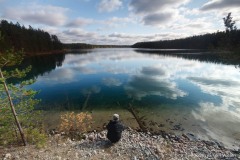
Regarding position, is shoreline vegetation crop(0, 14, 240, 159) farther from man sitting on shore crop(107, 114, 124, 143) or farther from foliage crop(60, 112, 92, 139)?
man sitting on shore crop(107, 114, 124, 143)

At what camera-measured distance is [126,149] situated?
36.9ft

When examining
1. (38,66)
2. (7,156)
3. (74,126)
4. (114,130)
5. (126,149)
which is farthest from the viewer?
(38,66)

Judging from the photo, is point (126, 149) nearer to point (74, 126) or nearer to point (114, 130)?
point (114, 130)

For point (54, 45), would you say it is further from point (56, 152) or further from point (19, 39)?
point (56, 152)

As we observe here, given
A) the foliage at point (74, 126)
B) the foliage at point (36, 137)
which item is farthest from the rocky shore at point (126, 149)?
the foliage at point (74, 126)

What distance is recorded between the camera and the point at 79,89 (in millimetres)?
29625

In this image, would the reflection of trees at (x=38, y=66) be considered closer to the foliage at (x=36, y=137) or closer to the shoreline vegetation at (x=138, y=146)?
the foliage at (x=36, y=137)

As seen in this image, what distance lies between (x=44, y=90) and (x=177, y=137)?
23167mm

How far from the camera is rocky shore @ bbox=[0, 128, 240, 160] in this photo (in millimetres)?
10297

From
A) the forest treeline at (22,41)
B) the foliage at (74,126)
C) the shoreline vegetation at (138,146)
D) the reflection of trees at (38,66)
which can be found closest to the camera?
the shoreline vegetation at (138,146)

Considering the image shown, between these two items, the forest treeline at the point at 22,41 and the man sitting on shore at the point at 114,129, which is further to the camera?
the forest treeline at the point at 22,41

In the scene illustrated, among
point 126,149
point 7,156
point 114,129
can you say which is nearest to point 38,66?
point 7,156

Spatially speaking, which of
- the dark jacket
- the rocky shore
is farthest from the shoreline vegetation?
the dark jacket

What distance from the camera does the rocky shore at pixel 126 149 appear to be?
405 inches
